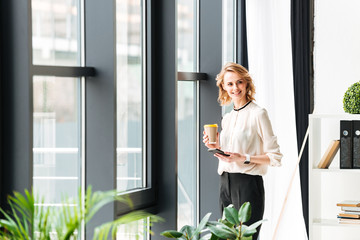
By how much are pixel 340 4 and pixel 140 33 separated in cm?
189

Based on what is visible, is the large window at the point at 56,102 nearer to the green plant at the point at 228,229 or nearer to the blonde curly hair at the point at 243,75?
the green plant at the point at 228,229

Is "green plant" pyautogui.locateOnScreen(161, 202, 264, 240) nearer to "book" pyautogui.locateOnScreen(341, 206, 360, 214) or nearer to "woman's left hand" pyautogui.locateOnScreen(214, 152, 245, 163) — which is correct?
"woman's left hand" pyautogui.locateOnScreen(214, 152, 245, 163)

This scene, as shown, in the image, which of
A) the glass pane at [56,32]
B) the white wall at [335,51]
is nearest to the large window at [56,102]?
the glass pane at [56,32]

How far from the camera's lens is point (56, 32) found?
2652 millimetres

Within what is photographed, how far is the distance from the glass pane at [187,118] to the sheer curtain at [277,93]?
0.42 meters

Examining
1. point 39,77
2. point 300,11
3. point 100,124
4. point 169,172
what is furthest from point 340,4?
point 39,77

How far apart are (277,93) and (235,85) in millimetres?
1116

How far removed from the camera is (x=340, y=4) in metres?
4.46

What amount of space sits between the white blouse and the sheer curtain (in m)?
0.94

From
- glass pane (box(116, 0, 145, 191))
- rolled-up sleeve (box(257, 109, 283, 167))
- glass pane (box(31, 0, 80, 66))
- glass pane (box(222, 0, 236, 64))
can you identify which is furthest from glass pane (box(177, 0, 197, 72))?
glass pane (box(31, 0, 80, 66))

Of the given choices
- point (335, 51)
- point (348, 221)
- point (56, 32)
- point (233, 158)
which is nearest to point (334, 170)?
point (348, 221)

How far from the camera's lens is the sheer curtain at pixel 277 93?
4.12 metres

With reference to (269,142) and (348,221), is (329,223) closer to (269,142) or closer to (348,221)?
(348,221)

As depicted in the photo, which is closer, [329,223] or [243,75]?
[243,75]
